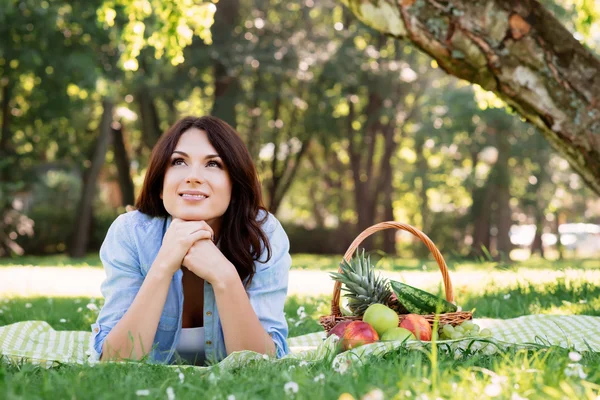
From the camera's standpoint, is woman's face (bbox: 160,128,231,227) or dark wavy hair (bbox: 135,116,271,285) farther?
dark wavy hair (bbox: 135,116,271,285)

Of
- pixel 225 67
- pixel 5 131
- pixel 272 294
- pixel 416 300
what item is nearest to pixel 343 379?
pixel 272 294

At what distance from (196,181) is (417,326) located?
134 centimetres

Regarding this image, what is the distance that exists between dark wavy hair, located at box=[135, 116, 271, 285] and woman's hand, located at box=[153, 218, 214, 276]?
0.29m

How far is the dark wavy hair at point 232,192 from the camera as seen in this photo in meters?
3.49

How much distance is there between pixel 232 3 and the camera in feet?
64.5

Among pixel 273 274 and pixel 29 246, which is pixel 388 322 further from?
pixel 29 246

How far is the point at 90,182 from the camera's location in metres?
17.5

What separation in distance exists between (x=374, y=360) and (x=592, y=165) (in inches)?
130

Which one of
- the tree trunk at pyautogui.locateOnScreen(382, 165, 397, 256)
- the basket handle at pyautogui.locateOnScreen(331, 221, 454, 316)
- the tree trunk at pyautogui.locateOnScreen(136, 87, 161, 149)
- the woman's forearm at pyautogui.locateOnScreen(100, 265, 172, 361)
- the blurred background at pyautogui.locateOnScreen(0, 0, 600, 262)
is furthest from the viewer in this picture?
the tree trunk at pyautogui.locateOnScreen(382, 165, 397, 256)

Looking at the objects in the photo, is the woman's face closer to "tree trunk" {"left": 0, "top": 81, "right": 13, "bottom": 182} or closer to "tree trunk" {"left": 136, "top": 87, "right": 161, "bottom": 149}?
"tree trunk" {"left": 0, "top": 81, "right": 13, "bottom": 182}

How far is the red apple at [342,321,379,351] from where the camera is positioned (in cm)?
322

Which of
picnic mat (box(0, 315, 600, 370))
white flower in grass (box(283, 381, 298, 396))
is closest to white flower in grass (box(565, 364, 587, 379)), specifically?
picnic mat (box(0, 315, 600, 370))

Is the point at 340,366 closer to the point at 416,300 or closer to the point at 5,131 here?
the point at 416,300

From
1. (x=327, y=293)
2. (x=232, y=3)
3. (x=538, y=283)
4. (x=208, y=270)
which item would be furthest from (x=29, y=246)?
(x=208, y=270)
